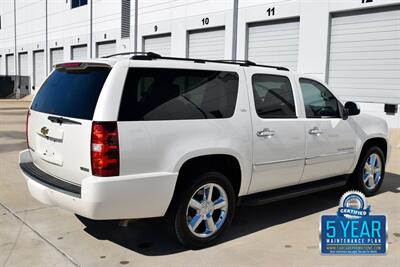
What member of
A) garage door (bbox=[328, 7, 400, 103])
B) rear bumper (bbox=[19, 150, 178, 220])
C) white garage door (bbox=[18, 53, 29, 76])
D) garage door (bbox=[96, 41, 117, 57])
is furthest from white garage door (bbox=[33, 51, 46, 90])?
rear bumper (bbox=[19, 150, 178, 220])

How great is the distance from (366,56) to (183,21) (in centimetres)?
964

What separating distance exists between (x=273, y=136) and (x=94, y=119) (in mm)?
2059

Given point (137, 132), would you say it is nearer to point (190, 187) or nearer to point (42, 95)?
point (190, 187)

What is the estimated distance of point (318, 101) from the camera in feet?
18.7

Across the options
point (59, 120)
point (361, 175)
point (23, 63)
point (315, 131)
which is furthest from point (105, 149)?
point (23, 63)

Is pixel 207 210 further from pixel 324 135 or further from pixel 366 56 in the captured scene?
pixel 366 56

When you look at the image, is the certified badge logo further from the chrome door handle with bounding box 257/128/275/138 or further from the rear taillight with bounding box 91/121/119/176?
the rear taillight with bounding box 91/121/119/176

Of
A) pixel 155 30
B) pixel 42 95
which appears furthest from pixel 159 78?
pixel 155 30

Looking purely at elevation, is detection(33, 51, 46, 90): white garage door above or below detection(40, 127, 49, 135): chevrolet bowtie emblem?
above

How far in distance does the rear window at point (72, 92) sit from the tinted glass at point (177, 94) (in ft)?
0.95

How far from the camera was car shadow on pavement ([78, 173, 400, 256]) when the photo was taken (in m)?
4.43

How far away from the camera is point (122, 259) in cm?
409

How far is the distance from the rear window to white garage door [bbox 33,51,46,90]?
34758 millimetres

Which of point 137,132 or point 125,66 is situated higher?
point 125,66
